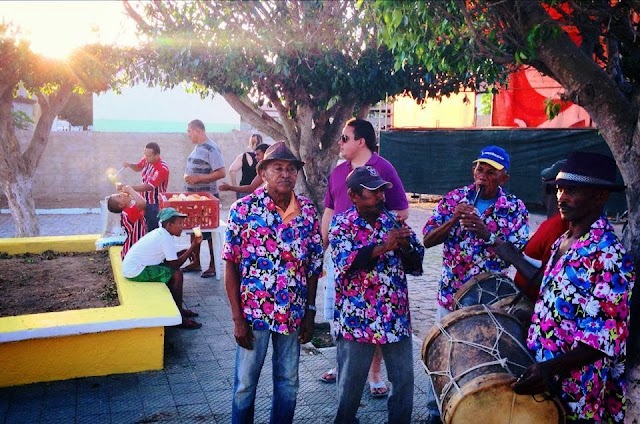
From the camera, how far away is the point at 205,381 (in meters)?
4.67

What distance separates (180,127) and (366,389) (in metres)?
41.8

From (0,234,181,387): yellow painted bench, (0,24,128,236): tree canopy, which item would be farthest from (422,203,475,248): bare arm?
(0,24,128,236): tree canopy

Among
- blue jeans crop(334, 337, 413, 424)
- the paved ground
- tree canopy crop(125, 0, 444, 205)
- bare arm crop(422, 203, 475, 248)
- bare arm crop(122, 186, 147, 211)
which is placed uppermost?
tree canopy crop(125, 0, 444, 205)

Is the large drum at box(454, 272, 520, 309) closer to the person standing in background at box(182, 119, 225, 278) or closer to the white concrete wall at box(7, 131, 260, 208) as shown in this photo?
the person standing in background at box(182, 119, 225, 278)

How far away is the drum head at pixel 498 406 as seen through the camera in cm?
251

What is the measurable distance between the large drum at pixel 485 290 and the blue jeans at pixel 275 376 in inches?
40.6

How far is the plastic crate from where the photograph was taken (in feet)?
23.7

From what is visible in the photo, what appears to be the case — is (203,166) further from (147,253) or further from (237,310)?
(237,310)

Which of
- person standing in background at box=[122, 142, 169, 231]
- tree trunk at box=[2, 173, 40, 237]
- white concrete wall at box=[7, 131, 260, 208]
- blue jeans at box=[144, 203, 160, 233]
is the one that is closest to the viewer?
blue jeans at box=[144, 203, 160, 233]

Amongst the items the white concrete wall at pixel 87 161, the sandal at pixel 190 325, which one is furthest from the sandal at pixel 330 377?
the white concrete wall at pixel 87 161

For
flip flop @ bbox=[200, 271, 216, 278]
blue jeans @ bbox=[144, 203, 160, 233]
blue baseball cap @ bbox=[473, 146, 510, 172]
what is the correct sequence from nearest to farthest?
blue baseball cap @ bbox=[473, 146, 510, 172] → blue jeans @ bbox=[144, 203, 160, 233] → flip flop @ bbox=[200, 271, 216, 278]

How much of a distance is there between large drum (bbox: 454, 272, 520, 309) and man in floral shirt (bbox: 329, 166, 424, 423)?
334 millimetres

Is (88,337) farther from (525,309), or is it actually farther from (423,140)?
(423,140)

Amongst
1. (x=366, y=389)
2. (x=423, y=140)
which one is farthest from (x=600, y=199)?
(x=423, y=140)
